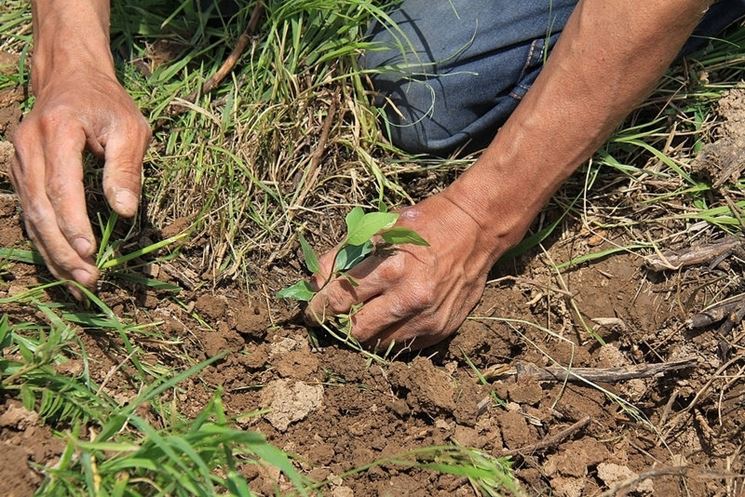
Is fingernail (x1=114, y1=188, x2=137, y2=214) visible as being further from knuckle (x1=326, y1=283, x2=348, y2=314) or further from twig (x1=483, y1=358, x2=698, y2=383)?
twig (x1=483, y1=358, x2=698, y2=383)

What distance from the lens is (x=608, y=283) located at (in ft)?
6.23

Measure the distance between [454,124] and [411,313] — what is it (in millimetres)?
528

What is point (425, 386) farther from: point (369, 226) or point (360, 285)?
point (369, 226)

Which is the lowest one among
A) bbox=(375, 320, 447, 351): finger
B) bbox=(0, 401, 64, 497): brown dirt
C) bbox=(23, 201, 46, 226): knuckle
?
bbox=(375, 320, 447, 351): finger

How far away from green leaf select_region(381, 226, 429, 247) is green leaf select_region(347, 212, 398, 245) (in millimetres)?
16

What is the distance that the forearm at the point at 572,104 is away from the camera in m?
1.59

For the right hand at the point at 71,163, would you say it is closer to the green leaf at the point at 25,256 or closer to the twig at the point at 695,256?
the green leaf at the point at 25,256

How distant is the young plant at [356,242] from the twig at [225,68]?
524 millimetres

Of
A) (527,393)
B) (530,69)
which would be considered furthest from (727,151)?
(527,393)

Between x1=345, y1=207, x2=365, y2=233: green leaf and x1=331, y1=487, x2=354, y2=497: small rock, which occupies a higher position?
x1=345, y1=207, x2=365, y2=233: green leaf

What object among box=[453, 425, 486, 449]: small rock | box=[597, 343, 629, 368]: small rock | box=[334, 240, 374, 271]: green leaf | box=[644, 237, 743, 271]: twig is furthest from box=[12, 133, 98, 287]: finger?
box=[644, 237, 743, 271]: twig

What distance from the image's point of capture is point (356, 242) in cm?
161

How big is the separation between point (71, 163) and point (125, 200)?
13 centimetres

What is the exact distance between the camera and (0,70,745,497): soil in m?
1.64
